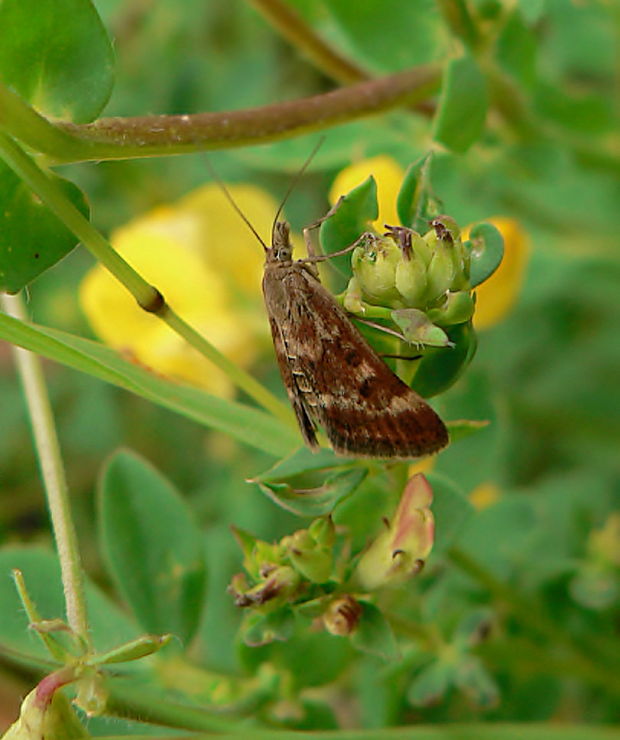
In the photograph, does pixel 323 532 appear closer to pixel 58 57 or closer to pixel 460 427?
pixel 460 427

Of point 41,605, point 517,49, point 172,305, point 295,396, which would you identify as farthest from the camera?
point 172,305

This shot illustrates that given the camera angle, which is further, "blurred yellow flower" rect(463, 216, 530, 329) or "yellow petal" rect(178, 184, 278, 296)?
"yellow petal" rect(178, 184, 278, 296)

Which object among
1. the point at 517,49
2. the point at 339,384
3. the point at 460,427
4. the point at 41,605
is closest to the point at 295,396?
the point at 339,384

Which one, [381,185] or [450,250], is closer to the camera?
[450,250]

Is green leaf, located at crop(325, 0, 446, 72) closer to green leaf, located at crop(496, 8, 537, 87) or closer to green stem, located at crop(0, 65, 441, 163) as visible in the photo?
green leaf, located at crop(496, 8, 537, 87)

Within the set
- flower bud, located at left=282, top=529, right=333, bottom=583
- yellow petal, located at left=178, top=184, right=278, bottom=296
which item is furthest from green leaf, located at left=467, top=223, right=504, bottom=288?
yellow petal, located at left=178, top=184, right=278, bottom=296

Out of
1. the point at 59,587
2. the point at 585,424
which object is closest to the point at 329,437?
the point at 59,587
